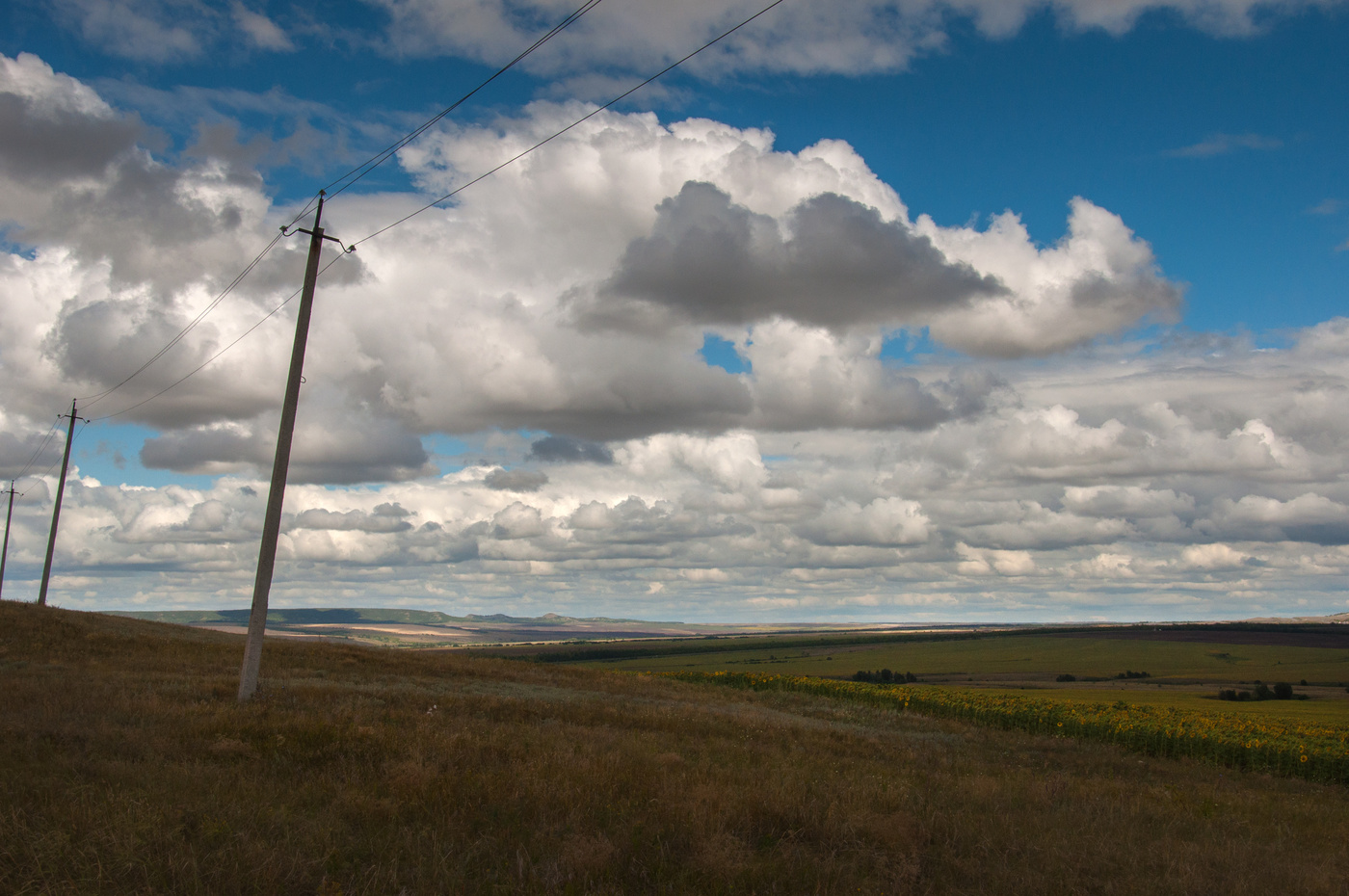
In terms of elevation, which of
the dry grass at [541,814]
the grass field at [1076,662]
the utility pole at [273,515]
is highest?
the utility pole at [273,515]

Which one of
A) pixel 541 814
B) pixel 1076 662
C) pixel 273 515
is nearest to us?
pixel 541 814

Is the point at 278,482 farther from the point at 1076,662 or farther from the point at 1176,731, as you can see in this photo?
the point at 1076,662

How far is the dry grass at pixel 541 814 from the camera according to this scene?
761cm

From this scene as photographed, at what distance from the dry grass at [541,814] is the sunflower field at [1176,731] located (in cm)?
818

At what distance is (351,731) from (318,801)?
13.4ft

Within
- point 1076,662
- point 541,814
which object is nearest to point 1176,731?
point 541,814

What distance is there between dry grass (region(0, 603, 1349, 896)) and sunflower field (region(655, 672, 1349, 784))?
8.18 meters

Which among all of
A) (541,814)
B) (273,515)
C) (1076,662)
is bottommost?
(1076,662)

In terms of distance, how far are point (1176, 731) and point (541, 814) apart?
29602 millimetres

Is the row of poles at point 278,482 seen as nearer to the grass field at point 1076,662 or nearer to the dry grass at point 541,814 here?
the dry grass at point 541,814

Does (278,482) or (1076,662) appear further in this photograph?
(1076,662)

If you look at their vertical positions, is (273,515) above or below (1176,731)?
above

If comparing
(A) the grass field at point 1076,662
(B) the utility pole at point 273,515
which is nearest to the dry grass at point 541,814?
(B) the utility pole at point 273,515

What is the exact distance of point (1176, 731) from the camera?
3030 cm
